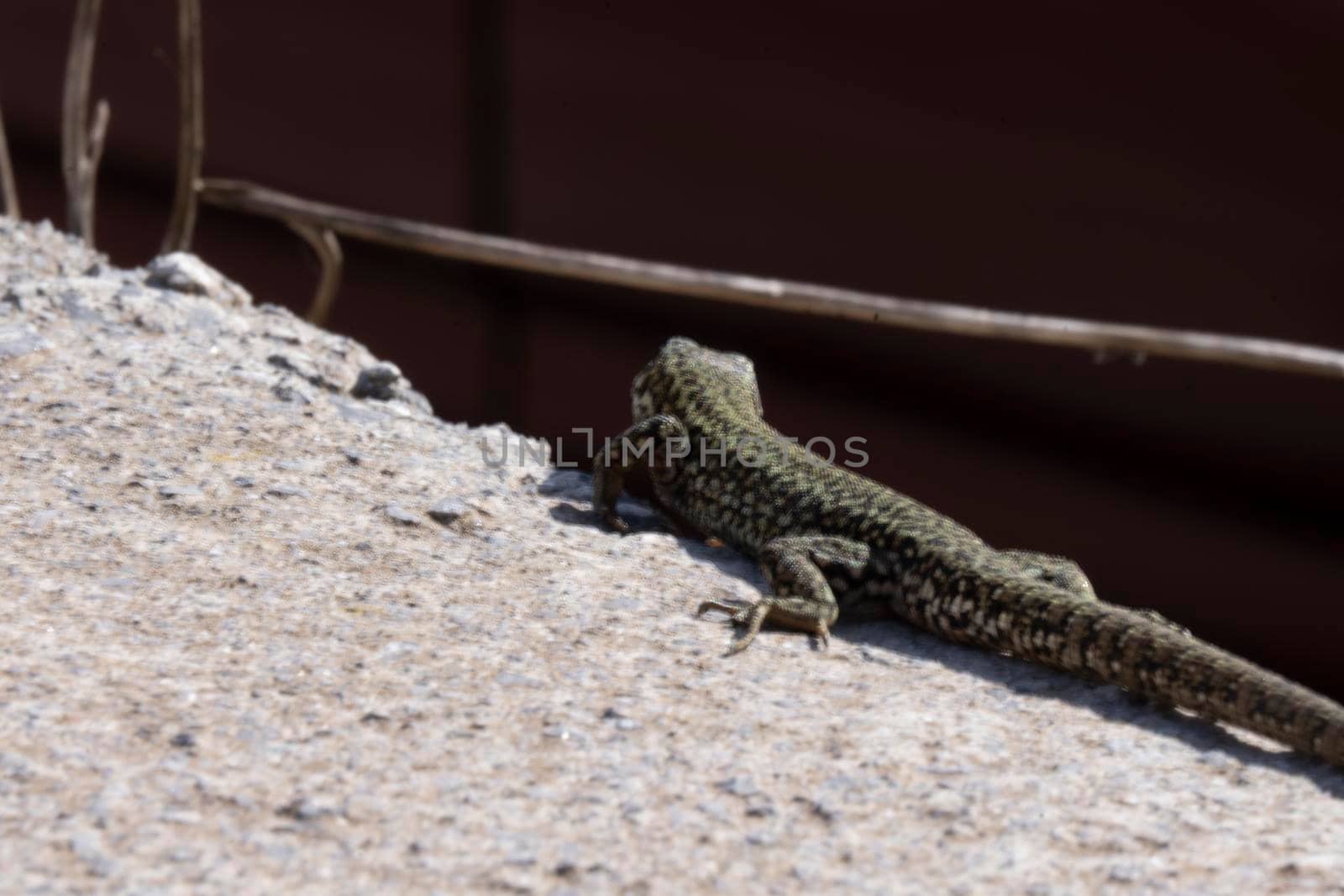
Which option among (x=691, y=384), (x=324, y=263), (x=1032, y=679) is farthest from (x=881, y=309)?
(x=324, y=263)

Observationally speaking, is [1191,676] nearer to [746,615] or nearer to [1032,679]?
[1032,679]

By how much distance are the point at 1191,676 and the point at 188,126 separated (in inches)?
213

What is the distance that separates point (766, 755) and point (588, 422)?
5.96 meters

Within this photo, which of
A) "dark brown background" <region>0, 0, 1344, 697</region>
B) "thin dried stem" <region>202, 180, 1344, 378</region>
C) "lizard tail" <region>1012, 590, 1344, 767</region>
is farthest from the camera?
"dark brown background" <region>0, 0, 1344, 697</region>

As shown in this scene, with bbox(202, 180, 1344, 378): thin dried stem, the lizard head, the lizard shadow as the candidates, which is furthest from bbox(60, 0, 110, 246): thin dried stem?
the lizard shadow

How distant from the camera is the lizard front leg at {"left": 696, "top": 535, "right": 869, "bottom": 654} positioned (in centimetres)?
433

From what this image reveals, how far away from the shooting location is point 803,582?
14.8 ft

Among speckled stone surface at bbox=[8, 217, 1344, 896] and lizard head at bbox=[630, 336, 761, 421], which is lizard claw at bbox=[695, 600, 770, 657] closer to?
speckled stone surface at bbox=[8, 217, 1344, 896]

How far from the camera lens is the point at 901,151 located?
7.82m

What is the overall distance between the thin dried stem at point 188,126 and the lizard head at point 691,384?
2.54 m

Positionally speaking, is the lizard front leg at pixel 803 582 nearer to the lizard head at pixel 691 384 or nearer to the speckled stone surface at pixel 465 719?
the speckled stone surface at pixel 465 719

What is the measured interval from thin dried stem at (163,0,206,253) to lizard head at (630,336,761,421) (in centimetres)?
254

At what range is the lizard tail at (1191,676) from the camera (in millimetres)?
3500

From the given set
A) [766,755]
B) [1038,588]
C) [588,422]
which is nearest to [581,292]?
[588,422]
